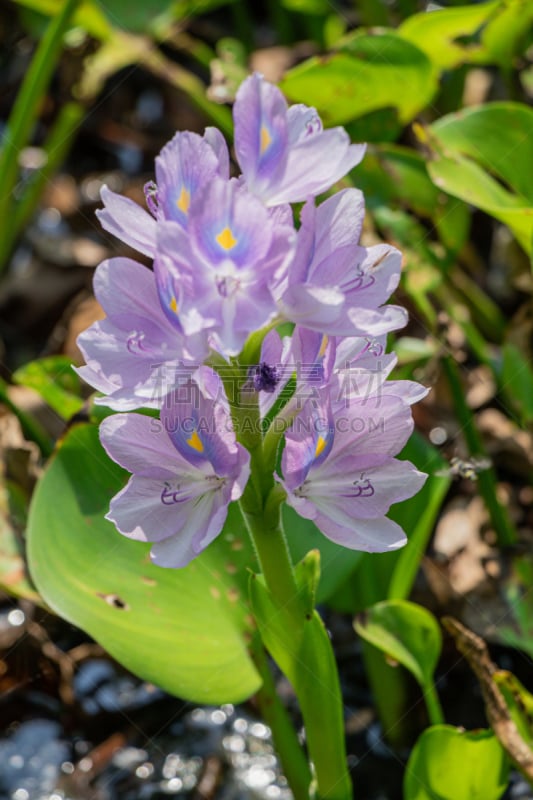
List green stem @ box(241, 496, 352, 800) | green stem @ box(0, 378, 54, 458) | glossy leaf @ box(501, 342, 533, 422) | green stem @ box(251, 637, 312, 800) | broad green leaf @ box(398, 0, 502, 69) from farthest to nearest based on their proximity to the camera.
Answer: broad green leaf @ box(398, 0, 502, 69) → glossy leaf @ box(501, 342, 533, 422) → green stem @ box(0, 378, 54, 458) → green stem @ box(251, 637, 312, 800) → green stem @ box(241, 496, 352, 800)

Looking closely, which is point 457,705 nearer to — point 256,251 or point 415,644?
point 415,644

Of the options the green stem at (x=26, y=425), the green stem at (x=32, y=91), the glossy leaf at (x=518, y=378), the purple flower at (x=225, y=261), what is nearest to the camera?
the purple flower at (x=225, y=261)

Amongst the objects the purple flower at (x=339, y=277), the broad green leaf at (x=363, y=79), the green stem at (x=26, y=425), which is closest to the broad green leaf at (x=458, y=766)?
the purple flower at (x=339, y=277)

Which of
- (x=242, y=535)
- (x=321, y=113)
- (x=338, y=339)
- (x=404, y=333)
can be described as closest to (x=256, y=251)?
(x=338, y=339)

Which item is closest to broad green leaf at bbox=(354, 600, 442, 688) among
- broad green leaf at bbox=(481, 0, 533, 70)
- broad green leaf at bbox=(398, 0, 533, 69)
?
broad green leaf at bbox=(398, 0, 533, 69)

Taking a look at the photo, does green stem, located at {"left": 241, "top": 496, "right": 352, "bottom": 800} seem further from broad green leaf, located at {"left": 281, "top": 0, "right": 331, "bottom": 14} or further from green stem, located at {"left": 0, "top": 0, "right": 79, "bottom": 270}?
broad green leaf, located at {"left": 281, "top": 0, "right": 331, "bottom": 14}

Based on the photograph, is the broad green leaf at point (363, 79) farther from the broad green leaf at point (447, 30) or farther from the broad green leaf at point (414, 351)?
the broad green leaf at point (414, 351)
